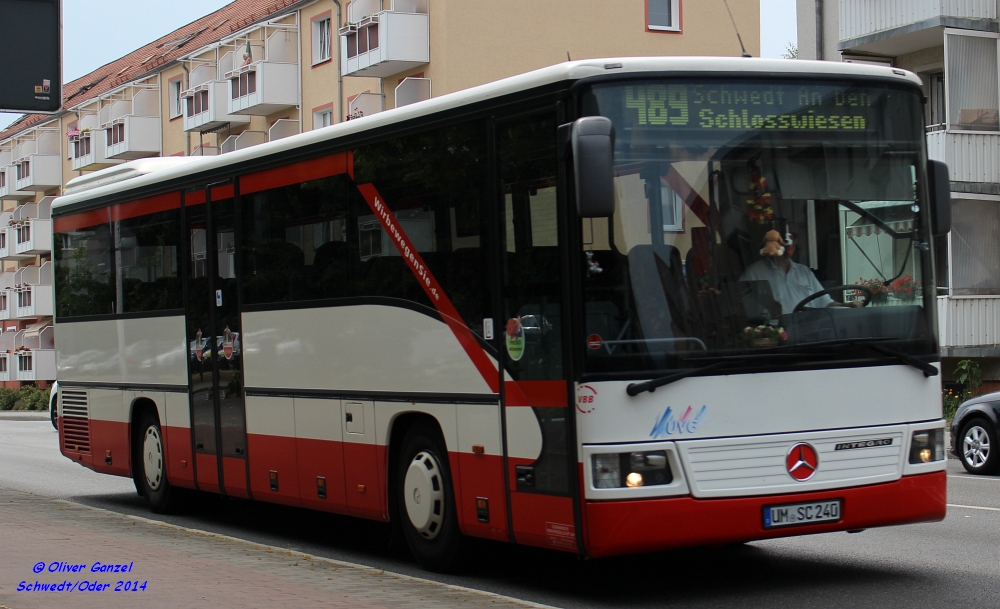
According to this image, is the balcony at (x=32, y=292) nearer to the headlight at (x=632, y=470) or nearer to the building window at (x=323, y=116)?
the building window at (x=323, y=116)

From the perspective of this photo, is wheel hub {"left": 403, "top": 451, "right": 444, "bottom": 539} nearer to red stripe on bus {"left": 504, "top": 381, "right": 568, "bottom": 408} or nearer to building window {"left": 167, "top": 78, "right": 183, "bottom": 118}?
red stripe on bus {"left": 504, "top": 381, "right": 568, "bottom": 408}

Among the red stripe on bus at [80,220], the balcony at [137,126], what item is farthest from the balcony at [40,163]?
the red stripe on bus at [80,220]

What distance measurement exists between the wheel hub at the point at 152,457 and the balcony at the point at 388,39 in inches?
1063

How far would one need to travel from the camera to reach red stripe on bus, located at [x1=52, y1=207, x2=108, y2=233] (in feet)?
51.2

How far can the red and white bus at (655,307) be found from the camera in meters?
8.11

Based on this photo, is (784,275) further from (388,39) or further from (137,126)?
(137,126)

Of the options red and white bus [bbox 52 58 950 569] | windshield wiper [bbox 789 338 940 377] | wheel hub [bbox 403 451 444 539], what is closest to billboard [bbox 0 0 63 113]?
red and white bus [bbox 52 58 950 569]

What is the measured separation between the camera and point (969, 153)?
26.9 meters

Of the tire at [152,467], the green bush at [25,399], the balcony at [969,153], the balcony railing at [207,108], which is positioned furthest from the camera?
the green bush at [25,399]

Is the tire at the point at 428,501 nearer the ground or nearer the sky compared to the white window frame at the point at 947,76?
nearer the ground

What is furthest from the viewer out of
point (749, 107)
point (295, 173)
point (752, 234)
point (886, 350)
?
point (295, 173)

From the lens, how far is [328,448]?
1123cm

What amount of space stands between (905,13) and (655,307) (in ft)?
70.5

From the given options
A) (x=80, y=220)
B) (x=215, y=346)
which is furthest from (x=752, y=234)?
(x=80, y=220)
